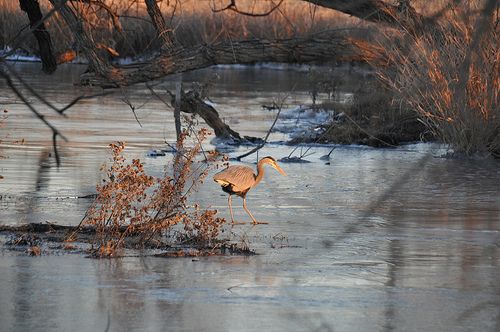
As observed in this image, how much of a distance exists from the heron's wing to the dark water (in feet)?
1.27

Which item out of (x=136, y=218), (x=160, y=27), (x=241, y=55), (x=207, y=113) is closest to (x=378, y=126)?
(x=207, y=113)

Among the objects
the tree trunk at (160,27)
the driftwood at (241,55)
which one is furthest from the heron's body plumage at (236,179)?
the tree trunk at (160,27)

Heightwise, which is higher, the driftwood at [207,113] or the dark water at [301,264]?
the driftwood at [207,113]

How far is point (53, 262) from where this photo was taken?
365 inches

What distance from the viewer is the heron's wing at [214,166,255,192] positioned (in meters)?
11.8

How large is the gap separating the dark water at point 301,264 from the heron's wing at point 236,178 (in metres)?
0.39

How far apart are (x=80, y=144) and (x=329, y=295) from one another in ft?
41.8

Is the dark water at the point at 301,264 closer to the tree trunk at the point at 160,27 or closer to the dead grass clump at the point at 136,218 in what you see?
the dead grass clump at the point at 136,218

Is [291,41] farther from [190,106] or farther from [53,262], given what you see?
[190,106]

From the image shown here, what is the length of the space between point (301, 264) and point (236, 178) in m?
2.66

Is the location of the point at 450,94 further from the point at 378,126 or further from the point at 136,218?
the point at 136,218

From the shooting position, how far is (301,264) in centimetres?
935

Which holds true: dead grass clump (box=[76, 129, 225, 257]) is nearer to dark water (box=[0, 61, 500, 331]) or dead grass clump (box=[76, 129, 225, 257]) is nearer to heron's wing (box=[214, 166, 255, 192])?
dark water (box=[0, 61, 500, 331])

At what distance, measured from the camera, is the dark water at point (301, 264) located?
7359 mm
